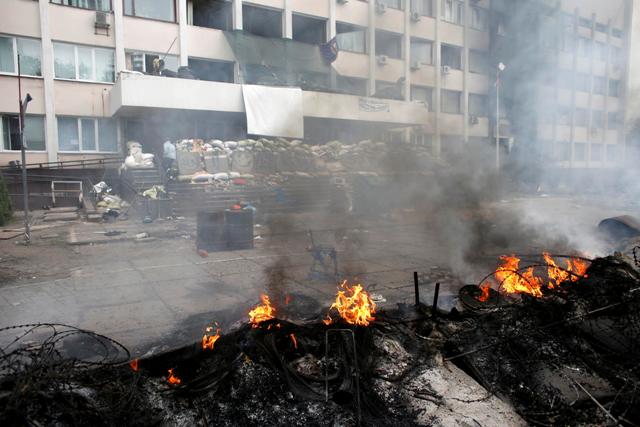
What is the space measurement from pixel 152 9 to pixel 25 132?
6.03 m

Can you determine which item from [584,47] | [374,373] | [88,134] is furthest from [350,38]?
[374,373]

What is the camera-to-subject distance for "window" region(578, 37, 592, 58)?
255 inches

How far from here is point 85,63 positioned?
1443 centimetres

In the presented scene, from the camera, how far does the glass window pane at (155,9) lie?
49.5 ft

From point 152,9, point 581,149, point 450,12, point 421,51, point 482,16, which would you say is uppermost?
point 450,12

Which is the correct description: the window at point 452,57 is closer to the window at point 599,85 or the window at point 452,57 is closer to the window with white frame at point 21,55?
the window at point 599,85

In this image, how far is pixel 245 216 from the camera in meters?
7.52

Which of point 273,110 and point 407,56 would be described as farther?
point 407,56

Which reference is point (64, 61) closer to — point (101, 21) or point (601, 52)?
point (101, 21)

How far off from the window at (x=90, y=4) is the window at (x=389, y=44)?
11.6 meters

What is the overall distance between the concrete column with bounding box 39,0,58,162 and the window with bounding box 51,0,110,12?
525mm

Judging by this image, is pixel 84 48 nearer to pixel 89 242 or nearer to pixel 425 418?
pixel 89 242

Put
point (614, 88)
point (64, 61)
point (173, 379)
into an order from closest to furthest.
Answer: point (173, 379), point (614, 88), point (64, 61)

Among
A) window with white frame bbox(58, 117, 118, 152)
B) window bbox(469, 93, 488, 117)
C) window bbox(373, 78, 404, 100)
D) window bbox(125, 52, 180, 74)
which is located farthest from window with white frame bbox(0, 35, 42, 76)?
window bbox(469, 93, 488, 117)
